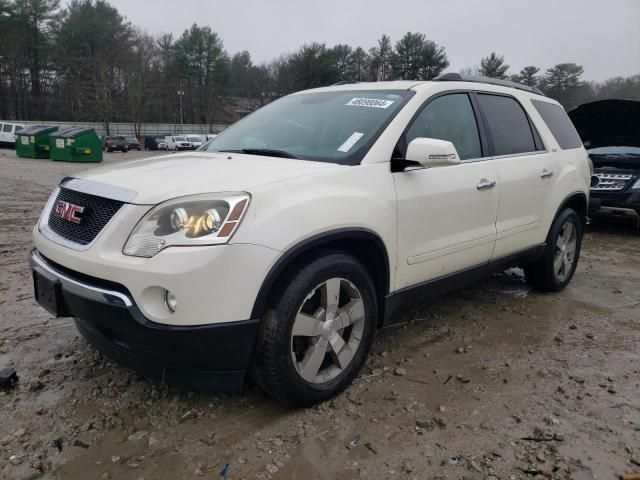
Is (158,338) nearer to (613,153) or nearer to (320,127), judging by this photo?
(320,127)

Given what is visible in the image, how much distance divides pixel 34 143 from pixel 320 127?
25.1 m

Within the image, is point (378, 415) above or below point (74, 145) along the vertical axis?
below

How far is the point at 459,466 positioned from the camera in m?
2.32

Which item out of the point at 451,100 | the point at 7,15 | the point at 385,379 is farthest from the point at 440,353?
the point at 7,15

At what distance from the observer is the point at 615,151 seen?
28.2ft

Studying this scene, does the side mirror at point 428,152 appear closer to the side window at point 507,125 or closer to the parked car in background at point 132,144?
the side window at point 507,125

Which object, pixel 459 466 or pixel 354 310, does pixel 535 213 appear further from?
pixel 459 466

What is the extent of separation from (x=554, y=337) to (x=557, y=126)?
78.4 inches

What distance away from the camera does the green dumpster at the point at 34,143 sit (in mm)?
24328

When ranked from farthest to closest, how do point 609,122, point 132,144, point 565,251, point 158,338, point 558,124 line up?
point 132,144, point 609,122, point 565,251, point 558,124, point 158,338

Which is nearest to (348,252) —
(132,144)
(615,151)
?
(615,151)

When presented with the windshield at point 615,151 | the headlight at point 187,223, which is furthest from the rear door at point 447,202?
the windshield at point 615,151

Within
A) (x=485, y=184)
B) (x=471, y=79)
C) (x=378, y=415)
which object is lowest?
(x=378, y=415)

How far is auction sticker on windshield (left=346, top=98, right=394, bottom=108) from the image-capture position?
3273 mm
